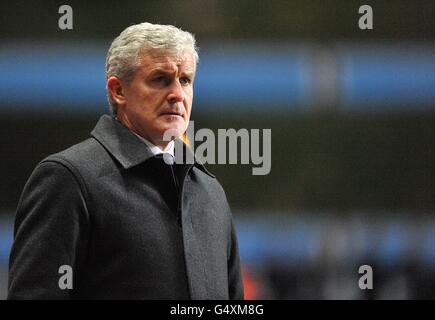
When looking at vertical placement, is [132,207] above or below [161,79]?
below

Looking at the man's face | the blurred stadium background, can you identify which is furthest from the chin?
the blurred stadium background

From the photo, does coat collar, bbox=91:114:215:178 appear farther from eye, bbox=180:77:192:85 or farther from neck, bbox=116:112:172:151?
eye, bbox=180:77:192:85

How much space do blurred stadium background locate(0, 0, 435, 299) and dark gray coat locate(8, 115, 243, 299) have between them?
132 cm

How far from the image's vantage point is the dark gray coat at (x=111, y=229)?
157 cm

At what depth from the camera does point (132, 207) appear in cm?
166

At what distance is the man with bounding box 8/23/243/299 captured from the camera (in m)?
1.58

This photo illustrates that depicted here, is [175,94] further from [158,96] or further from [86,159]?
[86,159]

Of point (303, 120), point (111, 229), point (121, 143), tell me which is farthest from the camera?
point (303, 120)

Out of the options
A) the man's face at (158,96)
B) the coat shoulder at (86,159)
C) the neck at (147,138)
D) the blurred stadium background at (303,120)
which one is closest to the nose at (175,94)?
the man's face at (158,96)

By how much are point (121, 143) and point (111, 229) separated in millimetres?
248

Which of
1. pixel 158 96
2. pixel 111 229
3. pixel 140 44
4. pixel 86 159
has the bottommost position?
pixel 111 229

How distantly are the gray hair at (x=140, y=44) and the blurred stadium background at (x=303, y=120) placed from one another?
4.19 feet

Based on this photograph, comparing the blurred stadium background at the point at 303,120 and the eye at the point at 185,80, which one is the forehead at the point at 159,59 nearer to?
the eye at the point at 185,80

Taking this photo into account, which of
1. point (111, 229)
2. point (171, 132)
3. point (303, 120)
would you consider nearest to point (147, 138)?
point (171, 132)
